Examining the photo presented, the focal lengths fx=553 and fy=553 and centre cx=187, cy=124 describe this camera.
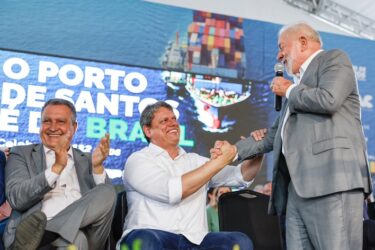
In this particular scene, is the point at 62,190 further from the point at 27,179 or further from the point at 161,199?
the point at 161,199

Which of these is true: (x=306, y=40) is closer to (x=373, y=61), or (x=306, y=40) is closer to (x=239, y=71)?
(x=239, y=71)

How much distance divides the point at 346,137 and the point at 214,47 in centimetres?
361

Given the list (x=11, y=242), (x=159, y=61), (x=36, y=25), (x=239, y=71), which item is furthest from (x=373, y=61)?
(x=11, y=242)

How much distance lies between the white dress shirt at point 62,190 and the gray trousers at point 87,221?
0.21 meters

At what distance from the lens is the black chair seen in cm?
250

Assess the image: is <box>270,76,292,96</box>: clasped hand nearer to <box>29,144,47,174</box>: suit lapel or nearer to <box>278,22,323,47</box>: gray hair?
<box>278,22,323,47</box>: gray hair

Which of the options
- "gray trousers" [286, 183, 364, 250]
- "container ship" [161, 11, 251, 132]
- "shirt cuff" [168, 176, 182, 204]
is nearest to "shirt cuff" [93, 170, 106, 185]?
"shirt cuff" [168, 176, 182, 204]

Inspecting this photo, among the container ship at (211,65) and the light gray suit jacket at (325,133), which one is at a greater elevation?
the container ship at (211,65)

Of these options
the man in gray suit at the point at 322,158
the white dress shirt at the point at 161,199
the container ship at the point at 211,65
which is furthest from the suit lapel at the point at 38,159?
the container ship at the point at 211,65

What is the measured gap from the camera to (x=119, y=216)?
8.29 feet

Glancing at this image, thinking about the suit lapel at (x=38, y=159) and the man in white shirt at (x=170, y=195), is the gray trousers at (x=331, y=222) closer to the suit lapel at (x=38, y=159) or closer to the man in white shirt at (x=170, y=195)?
the man in white shirt at (x=170, y=195)

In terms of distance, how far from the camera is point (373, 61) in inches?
241

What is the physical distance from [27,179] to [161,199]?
58cm

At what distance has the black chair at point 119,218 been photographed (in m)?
2.50
